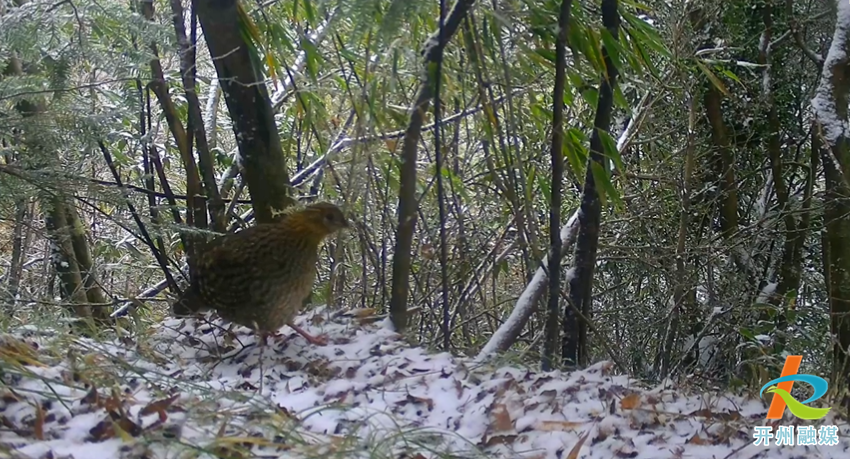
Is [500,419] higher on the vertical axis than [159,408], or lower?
lower

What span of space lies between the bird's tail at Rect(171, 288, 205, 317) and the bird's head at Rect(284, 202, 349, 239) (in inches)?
16.3

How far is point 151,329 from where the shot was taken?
2891mm

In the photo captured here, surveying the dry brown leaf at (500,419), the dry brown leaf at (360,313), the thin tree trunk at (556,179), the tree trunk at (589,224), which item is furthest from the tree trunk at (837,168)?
the dry brown leaf at (360,313)

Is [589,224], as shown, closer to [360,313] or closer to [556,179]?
[556,179]

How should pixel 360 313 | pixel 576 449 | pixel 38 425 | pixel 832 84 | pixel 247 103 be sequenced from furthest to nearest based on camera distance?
pixel 832 84 < pixel 360 313 < pixel 247 103 < pixel 576 449 < pixel 38 425

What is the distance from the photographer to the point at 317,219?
8.50 feet

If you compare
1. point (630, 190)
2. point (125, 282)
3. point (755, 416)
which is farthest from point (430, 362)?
point (125, 282)

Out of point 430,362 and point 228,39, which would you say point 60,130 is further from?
point 430,362


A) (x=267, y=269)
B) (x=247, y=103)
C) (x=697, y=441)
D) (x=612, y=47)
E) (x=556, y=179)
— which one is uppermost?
(x=612, y=47)

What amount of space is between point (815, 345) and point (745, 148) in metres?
1.26

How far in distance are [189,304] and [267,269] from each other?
14.4 inches

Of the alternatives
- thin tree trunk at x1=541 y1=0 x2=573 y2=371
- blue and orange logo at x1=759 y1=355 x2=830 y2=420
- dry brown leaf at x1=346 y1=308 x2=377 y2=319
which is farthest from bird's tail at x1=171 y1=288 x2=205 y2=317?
blue and orange logo at x1=759 y1=355 x2=830 y2=420

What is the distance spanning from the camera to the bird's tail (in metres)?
2.67

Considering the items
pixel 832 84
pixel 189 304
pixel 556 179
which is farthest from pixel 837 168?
pixel 189 304
